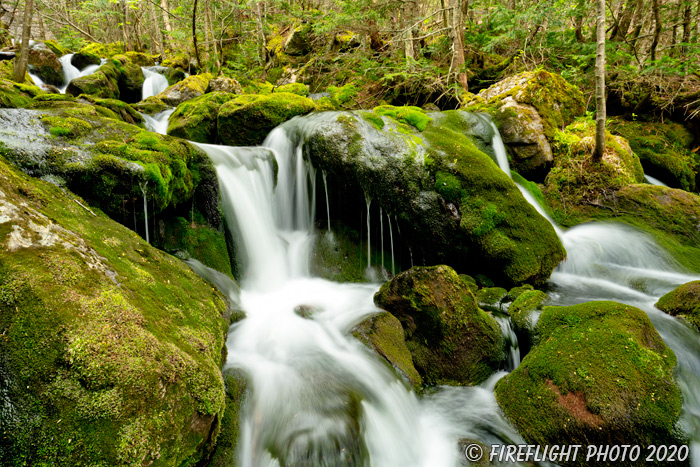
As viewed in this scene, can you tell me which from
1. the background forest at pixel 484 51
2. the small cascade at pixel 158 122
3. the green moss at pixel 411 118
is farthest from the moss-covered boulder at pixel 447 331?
the small cascade at pixel 158 122

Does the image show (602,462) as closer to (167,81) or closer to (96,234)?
(96,234)

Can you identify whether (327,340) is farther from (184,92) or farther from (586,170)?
(184,92)

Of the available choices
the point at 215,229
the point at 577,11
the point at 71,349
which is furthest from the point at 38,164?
the point at 577,11

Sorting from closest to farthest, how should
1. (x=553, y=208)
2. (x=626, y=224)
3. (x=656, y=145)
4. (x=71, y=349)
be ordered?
(x=71, y=349)
(x=626, y=224)
(x=553, y=208)
(x=656, y=145)

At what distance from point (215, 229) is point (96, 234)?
2905 mm

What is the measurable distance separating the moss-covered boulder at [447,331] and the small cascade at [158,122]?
8656 millimetres

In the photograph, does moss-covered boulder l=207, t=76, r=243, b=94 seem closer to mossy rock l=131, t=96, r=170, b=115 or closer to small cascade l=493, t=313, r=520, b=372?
mossy rock l=131, t=96, r=170, b=115

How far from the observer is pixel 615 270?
645 cm

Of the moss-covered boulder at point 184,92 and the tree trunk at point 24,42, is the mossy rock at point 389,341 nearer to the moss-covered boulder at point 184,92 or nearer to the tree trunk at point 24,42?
the tree trunk at point 24,42

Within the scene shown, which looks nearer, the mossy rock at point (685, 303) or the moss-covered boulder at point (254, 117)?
the mossy rock at point (685, 303)

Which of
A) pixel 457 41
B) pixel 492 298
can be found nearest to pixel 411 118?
pixel 492 298

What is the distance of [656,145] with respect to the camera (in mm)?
10086

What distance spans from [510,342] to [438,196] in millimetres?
2715

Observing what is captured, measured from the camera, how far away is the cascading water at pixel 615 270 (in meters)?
5.55
